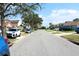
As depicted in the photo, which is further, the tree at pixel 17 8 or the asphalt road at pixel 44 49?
the tree at pixel 17 8

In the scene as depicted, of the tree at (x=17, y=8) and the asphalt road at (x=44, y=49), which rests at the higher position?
the tree at (x=17, y=8)

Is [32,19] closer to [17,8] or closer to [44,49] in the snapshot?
[17,8]

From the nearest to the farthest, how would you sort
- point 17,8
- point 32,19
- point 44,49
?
point 44,49, point 17,8, point 32,19

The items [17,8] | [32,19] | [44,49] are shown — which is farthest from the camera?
[32,19]

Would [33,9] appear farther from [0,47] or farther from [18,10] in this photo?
[0,47]

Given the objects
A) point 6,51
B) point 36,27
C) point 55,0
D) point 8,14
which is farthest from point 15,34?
point 36,27

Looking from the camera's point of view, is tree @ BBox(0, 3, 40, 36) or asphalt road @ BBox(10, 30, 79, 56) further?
tree @ BBox(0, 3, 40, 36)

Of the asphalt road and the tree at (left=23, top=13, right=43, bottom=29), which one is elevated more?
the tree at (left=23, top=13, right=43, bottom=29)

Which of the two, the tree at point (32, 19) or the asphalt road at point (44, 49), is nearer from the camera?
the asphalt road at point (44, 49)

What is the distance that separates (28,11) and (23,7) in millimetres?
703

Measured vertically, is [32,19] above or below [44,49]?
above

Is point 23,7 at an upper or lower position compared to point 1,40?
upper

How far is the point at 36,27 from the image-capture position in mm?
114562

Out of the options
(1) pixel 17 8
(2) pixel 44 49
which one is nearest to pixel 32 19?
(1) pixel 17 8
